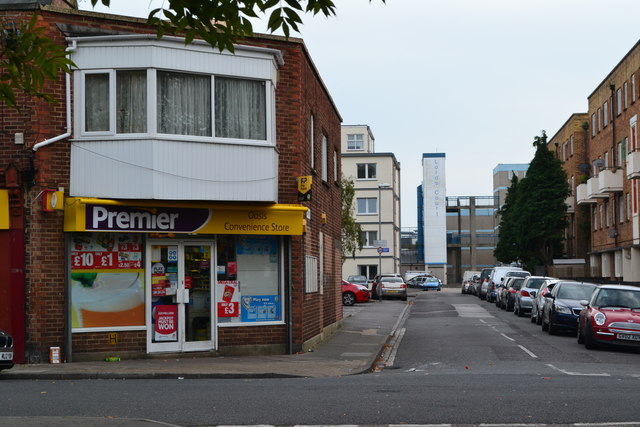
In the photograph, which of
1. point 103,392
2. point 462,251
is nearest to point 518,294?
point 103,392

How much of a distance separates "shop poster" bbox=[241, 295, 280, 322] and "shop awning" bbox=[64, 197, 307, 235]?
142 cm

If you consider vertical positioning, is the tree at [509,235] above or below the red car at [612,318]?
above

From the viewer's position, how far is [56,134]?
1617 centimetres

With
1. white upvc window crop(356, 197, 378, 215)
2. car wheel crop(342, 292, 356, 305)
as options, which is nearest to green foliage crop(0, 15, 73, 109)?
car wheel crop(342, 292, 356, 305)

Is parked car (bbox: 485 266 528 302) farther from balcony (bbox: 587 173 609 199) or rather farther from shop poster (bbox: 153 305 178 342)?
shop poster (bbox: 153 305 178 342)

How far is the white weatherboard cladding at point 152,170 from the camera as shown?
52.8ft

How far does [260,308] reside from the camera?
58.3 feet

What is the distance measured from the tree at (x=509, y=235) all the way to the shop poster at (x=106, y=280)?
47.3 meters

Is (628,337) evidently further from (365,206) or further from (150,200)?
(365,206)

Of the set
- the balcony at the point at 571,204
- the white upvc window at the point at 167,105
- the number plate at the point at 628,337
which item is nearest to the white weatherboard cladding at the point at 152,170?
the white upvc window at the point at 167,105

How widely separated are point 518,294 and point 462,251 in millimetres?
71843

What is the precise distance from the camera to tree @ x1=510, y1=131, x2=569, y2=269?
190ft

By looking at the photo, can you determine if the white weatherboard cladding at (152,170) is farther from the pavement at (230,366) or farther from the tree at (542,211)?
the tree at (542,211)

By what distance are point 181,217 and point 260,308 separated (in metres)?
2.61
